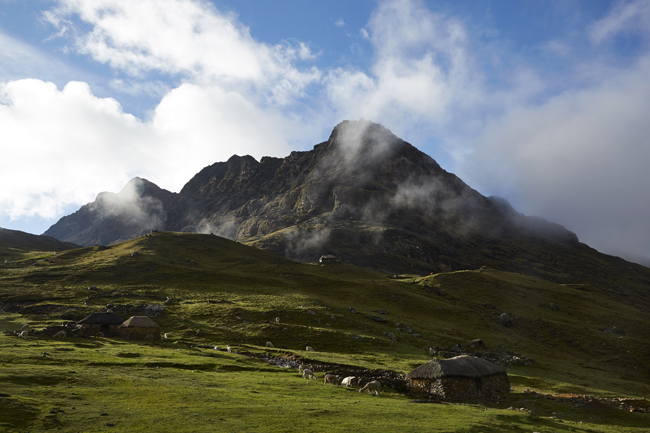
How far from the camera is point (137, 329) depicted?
67.2 m

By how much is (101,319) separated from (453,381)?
59.3 metres

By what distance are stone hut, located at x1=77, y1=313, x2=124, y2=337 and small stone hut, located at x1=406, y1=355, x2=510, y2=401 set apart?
5248cm

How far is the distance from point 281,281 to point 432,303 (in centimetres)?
4999

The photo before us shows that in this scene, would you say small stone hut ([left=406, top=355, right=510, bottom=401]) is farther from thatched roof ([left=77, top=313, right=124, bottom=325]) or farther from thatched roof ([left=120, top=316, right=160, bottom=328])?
thatched roof ([left=77, top=313, right=124, bottom=325])

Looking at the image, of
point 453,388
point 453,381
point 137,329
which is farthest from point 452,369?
point 137,329

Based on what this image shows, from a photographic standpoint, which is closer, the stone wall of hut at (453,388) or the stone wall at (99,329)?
the stone wall of hut at (453,388)

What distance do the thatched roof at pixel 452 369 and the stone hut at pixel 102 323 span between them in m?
52.5

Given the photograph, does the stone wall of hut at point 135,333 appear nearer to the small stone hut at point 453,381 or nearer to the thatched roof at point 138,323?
the thatched roof at point 138,323

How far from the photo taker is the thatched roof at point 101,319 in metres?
67.4

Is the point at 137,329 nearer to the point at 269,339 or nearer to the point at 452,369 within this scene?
the point at 269,339

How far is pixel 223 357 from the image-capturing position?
5416 cm

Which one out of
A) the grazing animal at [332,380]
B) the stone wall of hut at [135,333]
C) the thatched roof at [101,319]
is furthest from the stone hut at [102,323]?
the grazing animal at [332,380]

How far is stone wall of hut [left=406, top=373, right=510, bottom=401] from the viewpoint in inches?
1708

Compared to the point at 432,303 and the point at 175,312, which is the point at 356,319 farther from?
the point at 175,312
